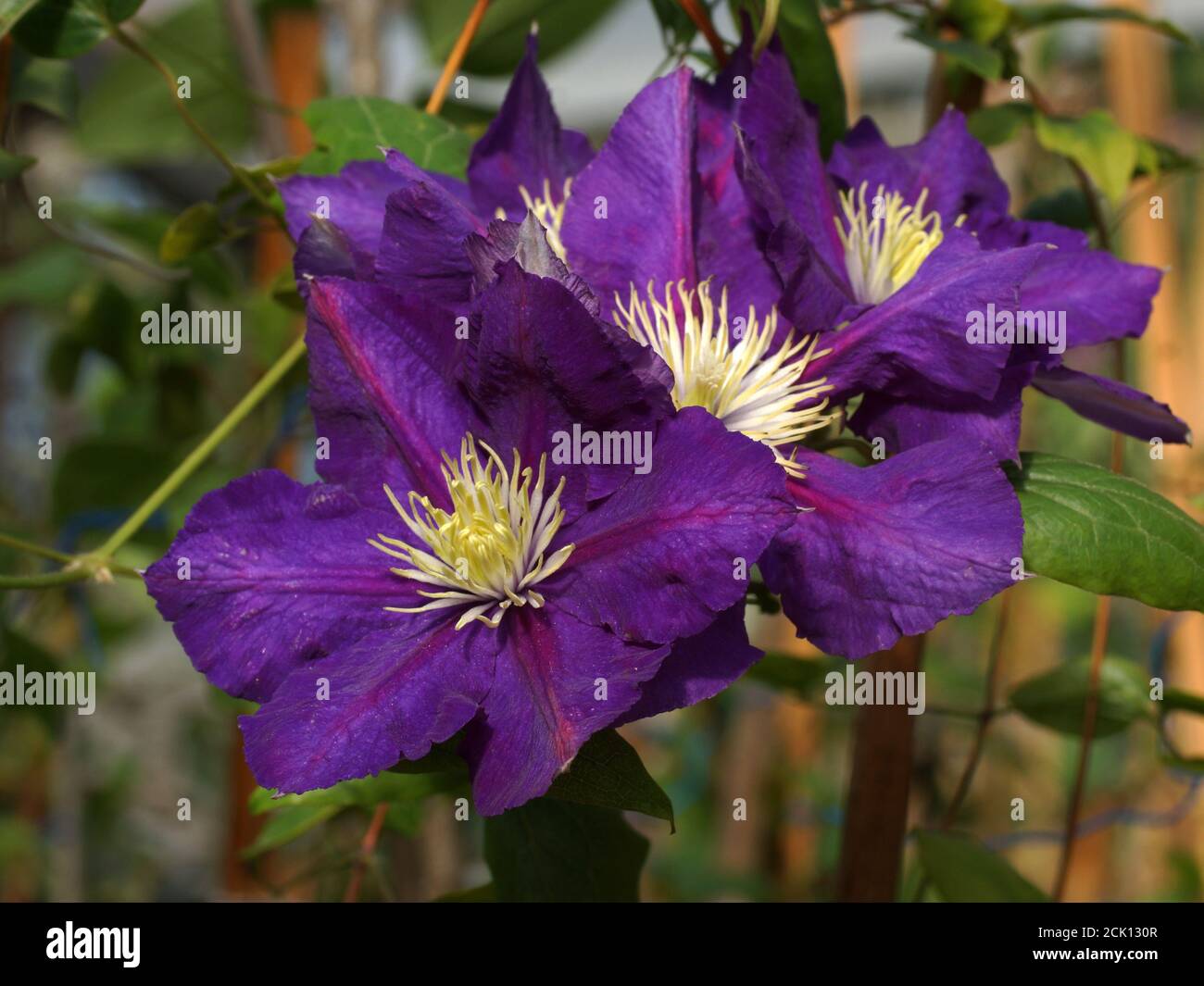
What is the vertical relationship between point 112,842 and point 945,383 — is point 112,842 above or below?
below

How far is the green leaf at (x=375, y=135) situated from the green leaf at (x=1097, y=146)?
1.16 feet

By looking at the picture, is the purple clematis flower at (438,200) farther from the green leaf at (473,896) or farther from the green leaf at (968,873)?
the green leaf at (968,873)

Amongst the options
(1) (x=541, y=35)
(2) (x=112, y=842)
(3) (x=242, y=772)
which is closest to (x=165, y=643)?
(2) (x=112, y=842)

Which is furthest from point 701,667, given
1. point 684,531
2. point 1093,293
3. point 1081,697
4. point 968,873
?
point 1081,697

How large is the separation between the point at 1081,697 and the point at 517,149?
1.74 feet

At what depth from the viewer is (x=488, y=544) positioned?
0.43 metres

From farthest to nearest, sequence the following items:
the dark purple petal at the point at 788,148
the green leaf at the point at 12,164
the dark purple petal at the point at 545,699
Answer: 1. the green leaf at the point at 12,164
2. the dark purple petal at the point at 788,148
3. the dark purple petal at the point at 545,699

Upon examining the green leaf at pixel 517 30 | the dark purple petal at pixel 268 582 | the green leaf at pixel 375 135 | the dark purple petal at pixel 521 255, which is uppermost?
the green leaf at pixel 517 30

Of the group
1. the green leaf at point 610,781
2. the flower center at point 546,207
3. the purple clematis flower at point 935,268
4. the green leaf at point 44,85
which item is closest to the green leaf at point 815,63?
the purple clematis flower at point 935,268

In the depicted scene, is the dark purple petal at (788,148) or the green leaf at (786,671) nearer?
the dark purple petal at (788,148)

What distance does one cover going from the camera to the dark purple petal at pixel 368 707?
1.24 feet

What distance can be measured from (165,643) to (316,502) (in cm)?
293

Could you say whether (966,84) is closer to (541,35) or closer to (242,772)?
(541,35)
